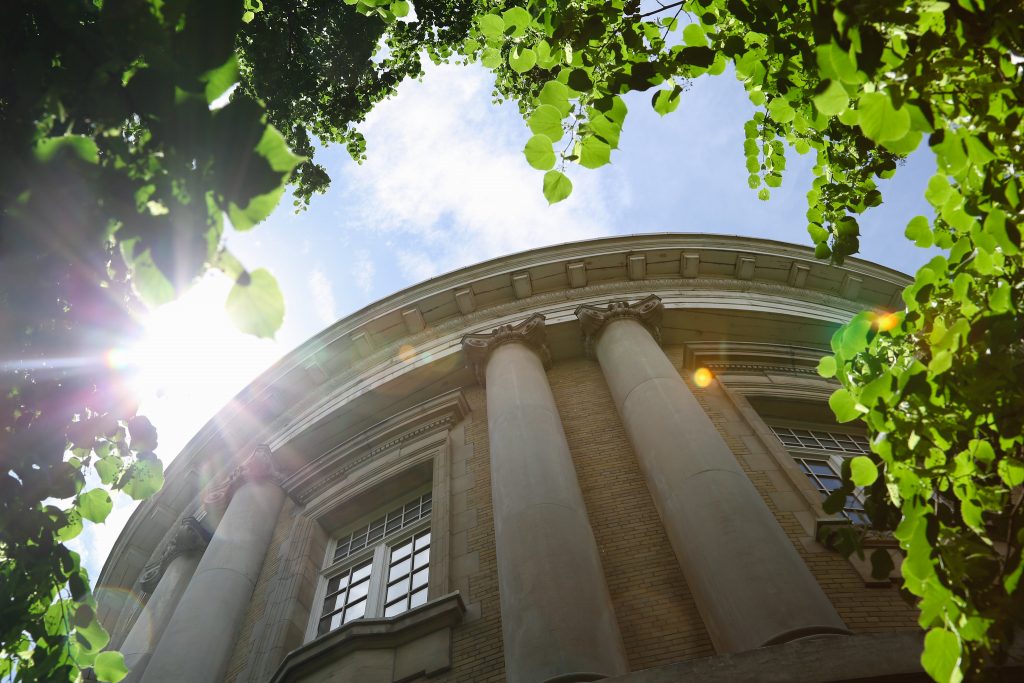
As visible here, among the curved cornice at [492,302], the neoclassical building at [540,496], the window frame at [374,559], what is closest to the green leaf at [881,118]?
the neoclassical building at [540,496]

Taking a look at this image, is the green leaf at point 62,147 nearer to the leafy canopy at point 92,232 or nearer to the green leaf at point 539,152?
the leafy canopy at point 92,232

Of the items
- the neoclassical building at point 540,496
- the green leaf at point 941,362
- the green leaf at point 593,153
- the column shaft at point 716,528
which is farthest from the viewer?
the neoclassical building at point 540,496

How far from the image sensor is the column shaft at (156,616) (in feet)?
36.9

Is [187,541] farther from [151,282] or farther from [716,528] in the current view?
[151,282]

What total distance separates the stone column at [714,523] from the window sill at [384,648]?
3.04 metres

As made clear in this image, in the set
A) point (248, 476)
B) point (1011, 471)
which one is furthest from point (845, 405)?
point (248, 476)

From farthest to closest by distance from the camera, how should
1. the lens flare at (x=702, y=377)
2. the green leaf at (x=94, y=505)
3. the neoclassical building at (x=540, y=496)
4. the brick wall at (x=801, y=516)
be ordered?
the lens flare at (x=702, y=377), the brick wall at (x=801, y=516), the neoclassical building at (x=540, y=496), the green leaf at (x=94, y=505)

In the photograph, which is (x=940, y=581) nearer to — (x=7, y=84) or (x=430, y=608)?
(x=7, y=84)

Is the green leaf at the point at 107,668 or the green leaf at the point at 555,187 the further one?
the green leaf at the point at 107,668

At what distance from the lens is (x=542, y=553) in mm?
7312

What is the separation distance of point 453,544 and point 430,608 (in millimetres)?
1511

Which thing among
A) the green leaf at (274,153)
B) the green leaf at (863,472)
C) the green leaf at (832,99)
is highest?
the green leaf at (832,99)

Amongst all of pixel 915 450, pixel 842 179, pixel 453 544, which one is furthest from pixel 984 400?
pixel 453 544

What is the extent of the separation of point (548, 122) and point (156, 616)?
12.5 metres
